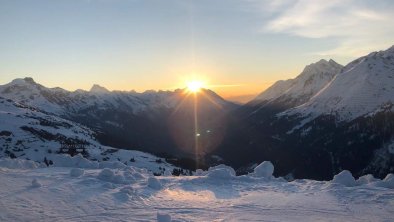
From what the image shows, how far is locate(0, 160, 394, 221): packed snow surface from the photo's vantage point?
21141 mm

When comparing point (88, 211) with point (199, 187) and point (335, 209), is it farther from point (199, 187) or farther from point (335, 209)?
point (335, 209)

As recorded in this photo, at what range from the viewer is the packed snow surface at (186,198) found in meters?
21.1

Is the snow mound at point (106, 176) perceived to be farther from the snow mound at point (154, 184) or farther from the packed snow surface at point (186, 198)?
the snow mound at point (154, 184)

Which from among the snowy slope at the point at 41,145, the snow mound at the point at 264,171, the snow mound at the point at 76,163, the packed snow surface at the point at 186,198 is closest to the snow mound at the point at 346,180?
the packed snow surface at the point at 186,198

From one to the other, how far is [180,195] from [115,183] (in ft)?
17.1

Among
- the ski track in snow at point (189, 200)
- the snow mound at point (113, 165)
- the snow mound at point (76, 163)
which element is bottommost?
the ski track in snow at point (189, 200)

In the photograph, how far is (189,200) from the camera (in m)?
25.1

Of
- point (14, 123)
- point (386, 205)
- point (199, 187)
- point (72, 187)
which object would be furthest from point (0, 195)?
point (14, 123)

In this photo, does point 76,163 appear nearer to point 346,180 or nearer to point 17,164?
point 17,164

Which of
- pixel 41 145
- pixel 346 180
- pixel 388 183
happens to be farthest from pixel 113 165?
pixel 41 145

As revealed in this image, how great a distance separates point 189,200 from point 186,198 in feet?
2.23

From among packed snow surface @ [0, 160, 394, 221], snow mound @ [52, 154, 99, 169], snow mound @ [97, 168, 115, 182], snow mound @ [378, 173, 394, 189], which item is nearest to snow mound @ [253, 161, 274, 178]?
packed snow surface @ [0, 160, 394, 221]

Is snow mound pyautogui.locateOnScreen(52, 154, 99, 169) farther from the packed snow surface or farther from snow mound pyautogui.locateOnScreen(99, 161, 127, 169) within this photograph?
the packed snow surface

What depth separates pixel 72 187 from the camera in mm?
27188
